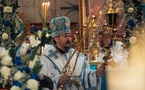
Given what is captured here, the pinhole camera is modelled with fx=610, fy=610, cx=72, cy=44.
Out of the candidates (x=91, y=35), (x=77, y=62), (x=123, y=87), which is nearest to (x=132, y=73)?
(x=123, y=87)

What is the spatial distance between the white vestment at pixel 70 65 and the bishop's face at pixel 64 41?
12 centimetres

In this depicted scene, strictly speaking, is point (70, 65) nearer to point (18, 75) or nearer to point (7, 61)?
point (7, 61)

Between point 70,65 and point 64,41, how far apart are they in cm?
31

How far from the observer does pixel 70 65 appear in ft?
22.4

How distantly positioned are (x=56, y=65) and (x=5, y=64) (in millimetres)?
1922

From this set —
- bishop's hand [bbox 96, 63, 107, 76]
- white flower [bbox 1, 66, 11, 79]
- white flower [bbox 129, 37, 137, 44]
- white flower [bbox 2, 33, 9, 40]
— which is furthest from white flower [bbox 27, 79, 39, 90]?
white flower [bbox 129, 37, 137, 44]

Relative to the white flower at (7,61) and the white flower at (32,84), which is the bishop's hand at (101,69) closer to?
the white flower at (7,61)

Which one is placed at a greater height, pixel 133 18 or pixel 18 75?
pixel 133 18

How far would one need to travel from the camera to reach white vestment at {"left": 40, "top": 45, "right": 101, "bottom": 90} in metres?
6.70

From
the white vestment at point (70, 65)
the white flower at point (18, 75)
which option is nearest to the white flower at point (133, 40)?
the white vestment at point (70, 65)

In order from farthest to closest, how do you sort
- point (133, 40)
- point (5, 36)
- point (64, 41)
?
point (133, 40), point (5, 36), point (64, 41)

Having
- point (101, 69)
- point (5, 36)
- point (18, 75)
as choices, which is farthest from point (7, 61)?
point (5, 36)

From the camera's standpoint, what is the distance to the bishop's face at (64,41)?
21.9 ft

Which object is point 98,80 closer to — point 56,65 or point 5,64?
point 56,65
